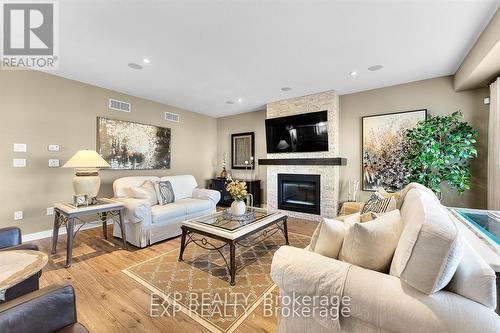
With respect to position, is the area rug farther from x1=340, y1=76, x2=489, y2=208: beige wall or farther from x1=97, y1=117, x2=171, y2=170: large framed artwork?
x1=340, y1=76, x2=489, y2=208: beige wall

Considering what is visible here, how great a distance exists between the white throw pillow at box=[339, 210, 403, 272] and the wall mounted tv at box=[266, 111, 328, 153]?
3308 mm

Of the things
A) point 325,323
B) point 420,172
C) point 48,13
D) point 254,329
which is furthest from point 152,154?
point 420,172

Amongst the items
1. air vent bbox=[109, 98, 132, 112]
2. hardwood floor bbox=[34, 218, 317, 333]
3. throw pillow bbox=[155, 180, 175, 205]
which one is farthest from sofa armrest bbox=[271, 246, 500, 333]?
air vent bbox=[109, 98, 132, 112]

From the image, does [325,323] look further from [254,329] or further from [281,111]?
[281,111]

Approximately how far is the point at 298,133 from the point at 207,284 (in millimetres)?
3496

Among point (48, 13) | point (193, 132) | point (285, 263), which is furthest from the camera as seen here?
point (193, 132)

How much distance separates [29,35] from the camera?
2348 millimetres

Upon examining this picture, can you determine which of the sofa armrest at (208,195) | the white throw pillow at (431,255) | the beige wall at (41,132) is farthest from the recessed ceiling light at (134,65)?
the white throw pillow at (431,255)

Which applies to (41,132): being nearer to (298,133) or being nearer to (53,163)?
(53,163)

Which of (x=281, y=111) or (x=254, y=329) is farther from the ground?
(x=281, y=111)

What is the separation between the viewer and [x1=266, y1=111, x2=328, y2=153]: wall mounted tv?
4293mm

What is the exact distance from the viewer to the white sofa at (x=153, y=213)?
295 cm

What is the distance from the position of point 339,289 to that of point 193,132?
529 cm

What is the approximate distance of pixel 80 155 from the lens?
285 cm
